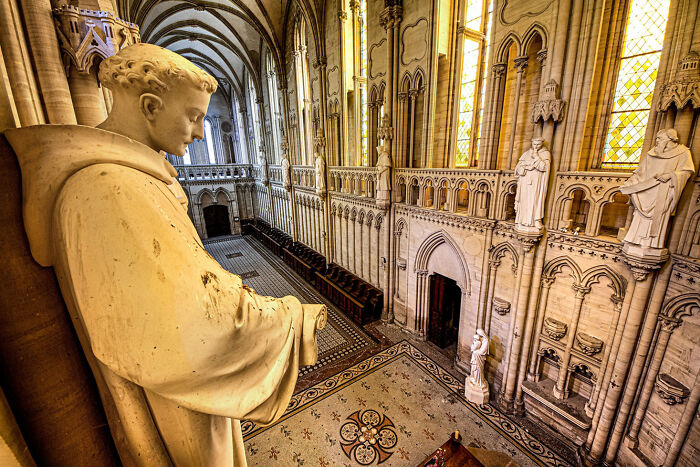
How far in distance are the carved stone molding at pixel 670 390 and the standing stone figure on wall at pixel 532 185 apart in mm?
2524

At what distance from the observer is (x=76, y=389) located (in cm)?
90

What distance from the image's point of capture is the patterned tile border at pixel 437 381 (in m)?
4.91

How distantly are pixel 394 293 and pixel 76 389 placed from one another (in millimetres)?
8142

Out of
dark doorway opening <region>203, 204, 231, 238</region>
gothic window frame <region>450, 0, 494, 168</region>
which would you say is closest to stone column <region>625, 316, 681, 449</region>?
gothic window frame <region>450, 0, 494, 168</region>

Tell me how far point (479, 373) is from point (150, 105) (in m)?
6.85

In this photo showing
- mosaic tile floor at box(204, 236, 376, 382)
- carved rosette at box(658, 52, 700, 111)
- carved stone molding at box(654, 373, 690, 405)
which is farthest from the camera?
mosaic tile floor at box(204, 236, 376, 382)

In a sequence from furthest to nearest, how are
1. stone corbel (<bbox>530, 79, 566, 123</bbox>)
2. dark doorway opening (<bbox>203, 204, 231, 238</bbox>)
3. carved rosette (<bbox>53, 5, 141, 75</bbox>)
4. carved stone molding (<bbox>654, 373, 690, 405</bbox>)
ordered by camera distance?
dark doorway opening (<bbox>203, 204, 231, 238</bbox>) < stone corbel (<bbox>530, 79, 566, 123</bbox>) < carved stone molding (<bbox>654, 373, 690, 405</bbox>) < carved rosette (<bbox>53, 5, 141, 75</bbox>)

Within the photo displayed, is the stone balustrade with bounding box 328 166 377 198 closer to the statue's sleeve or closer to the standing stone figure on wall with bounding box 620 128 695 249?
the standing stone figure on wall with bounding box 620 128 695 249

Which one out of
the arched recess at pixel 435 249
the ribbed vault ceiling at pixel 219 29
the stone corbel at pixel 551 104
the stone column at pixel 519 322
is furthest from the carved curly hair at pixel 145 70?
the ribbed vault ceiling at pixel 219 29

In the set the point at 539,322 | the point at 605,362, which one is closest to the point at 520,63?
the point at 539,322

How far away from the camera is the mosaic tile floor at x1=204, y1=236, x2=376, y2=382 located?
7590mm

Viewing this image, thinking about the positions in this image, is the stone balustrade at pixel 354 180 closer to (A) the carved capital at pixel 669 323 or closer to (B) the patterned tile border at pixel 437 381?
(B) the patterned tile border at pixel 437 381

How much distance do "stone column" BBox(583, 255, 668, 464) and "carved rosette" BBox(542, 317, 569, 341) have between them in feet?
2.44

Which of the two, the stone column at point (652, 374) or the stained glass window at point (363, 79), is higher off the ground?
the stained glass window at point (363, 79)
